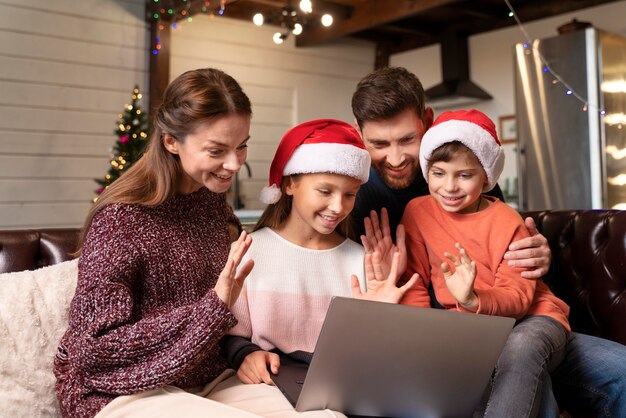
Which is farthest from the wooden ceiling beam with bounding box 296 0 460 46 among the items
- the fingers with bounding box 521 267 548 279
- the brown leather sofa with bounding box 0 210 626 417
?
the fingers with bounding box 521 267 548 279

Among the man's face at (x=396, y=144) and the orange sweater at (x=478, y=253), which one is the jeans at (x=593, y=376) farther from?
the man's face at (x=396, y=144)

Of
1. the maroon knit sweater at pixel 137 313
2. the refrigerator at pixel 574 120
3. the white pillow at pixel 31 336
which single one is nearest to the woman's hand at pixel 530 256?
the maroon knit sweater at pixel 137 313

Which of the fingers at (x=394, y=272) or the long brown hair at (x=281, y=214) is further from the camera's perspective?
the long brown hair at (x=281, y=214)

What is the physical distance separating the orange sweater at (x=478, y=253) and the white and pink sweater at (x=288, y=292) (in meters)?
0.17

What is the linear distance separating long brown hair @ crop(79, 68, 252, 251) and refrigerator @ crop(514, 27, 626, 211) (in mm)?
3420

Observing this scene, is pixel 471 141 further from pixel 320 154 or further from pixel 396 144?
pixel 320 154

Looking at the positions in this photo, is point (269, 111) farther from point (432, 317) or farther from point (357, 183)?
point (432, 317)

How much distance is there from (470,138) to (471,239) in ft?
0.86

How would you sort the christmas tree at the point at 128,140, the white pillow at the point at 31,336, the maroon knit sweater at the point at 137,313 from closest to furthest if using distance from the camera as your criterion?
1. the maroon knit sweater at the point at 137,313
2. the white pillow at the point at 31,336
3. the christmas tree at the point at 128,140

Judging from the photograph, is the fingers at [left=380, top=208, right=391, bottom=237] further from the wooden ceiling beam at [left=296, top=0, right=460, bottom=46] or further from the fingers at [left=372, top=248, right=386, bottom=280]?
the wooden ceiling beam at [left=296, top=0, right=460, bottom=46]

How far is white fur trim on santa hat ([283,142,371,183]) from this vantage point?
1700 mm

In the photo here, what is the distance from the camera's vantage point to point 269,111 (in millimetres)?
6180

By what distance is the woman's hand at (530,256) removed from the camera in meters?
1.67

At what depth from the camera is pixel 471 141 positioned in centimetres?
173
